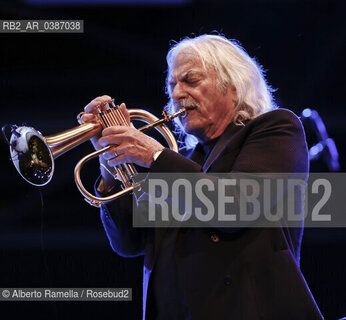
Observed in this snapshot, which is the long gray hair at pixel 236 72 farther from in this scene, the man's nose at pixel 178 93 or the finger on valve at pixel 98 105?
the finger on valve at pixel 98 105

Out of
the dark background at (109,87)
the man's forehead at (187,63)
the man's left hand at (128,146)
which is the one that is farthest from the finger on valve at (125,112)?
the dark background at (109,87)

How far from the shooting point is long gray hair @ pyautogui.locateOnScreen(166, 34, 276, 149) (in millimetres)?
1987

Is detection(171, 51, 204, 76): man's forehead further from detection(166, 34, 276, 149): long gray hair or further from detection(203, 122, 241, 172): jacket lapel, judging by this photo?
detection(203, 122, 241, 172): jacket lapel

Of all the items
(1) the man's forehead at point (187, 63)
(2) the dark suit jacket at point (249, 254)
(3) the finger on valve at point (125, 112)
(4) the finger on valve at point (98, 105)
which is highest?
(1) the man's forehead at point (187, 63)

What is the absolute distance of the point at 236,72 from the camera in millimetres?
2025

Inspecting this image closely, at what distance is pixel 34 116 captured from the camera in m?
3.10

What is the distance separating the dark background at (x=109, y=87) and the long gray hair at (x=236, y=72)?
106 cm

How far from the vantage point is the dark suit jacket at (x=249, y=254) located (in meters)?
1.54

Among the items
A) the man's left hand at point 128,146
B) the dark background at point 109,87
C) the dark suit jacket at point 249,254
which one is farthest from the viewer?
the dark background at point 109,87

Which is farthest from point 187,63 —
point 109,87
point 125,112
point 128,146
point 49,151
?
point 109,87

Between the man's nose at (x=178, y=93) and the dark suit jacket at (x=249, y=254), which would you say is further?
the man's nose at (x=178, y=93)

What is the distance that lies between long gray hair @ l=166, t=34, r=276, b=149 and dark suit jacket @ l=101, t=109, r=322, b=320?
246 mm

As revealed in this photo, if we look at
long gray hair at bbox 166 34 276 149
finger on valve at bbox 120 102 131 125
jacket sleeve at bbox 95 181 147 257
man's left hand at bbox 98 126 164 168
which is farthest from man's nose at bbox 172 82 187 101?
jacket sleeve at bbox 95 181 147 257

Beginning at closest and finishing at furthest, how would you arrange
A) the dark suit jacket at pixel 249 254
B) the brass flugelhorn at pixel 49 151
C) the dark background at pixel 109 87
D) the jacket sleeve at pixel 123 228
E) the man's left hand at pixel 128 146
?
the dark suit jacket at pixel 249 254 → the man's left hand at pixel 128 146 → the brass flugelhorn at pixel 49 151 → the jacket sleeve at pixel 123 228 → the dark background at pixel 109 87
